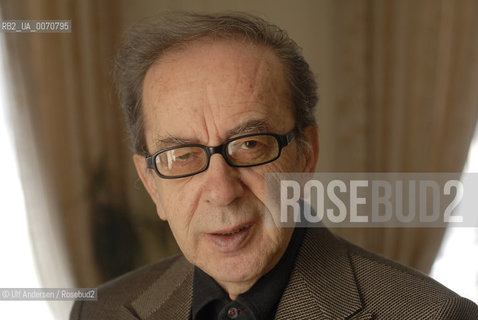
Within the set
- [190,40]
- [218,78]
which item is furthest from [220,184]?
[190,40]

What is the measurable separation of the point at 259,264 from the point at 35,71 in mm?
977

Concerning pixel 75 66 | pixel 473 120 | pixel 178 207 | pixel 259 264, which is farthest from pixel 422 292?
pixel 75 66

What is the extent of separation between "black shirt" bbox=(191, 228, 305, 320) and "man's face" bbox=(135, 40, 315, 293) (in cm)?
6

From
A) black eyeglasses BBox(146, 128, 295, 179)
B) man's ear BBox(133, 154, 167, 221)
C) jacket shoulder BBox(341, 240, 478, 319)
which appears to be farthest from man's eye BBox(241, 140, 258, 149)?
jacket shoulder BBox(341, 240, 478, 319)

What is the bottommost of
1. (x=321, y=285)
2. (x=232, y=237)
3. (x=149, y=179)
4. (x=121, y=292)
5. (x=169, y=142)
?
(x=121, y=292)

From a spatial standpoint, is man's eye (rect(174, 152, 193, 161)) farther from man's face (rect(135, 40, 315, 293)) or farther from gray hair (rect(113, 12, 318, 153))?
gray hair (rect(113, 12, 318, 153))

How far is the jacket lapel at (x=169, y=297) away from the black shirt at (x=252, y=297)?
0.05 metres

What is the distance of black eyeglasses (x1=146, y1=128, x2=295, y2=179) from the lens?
37.9 inches

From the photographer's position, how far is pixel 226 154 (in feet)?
3.16

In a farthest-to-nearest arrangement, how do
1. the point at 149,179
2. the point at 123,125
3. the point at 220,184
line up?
1. the point at 123,125
2. the point at 149,179
3. the point at 220,184

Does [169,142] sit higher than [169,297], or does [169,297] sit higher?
[169,142]

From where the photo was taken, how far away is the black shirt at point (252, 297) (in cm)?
108

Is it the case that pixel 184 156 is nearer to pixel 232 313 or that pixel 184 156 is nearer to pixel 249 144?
pixel 249 144

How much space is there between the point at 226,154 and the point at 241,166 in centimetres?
5
